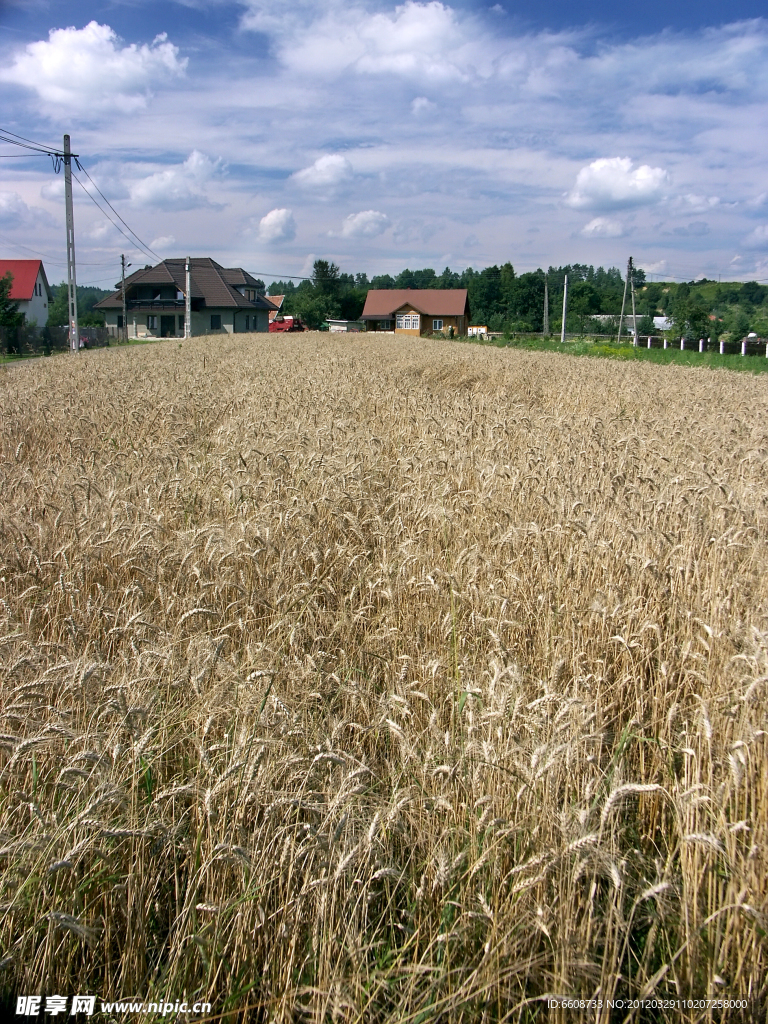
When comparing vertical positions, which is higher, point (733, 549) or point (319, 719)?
point (733, 549)

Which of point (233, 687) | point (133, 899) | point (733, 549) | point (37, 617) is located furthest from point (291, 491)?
point (133, 899)

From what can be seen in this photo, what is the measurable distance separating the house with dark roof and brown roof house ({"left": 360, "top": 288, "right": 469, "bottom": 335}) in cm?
4315

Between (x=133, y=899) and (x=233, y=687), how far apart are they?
940 mm

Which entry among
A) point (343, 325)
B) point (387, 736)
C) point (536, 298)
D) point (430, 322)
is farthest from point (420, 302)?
point (387, 736)

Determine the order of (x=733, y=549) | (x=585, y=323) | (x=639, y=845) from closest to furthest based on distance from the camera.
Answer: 1. (x=639, y=845)
2. (x=733, y=549)
3. (x=585, y=323)

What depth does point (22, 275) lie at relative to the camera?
70.9m

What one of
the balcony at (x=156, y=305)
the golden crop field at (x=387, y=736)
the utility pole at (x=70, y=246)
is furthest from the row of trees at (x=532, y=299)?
the golden crop field at (x=387, y=736)

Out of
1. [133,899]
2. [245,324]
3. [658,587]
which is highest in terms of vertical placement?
[245,324]

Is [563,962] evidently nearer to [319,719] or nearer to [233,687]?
[319,719]

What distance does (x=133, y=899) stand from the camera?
1870 mm

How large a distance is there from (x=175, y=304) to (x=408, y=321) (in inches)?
1322

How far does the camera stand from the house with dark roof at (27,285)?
6962cm

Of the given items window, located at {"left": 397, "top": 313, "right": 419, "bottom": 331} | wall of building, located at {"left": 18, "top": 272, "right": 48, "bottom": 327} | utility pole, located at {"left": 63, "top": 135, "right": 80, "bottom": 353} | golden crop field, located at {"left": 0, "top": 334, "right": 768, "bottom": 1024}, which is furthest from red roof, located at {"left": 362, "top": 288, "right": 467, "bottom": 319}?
golden crop field, located at {"left": 0, "top": 334, "right": 768, "bottom": 1024}

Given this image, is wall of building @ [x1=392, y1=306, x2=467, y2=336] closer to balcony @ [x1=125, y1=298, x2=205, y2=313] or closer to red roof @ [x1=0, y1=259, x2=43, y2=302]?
balcony @ [x1=125, y1=298, x2=205, y2=313]
